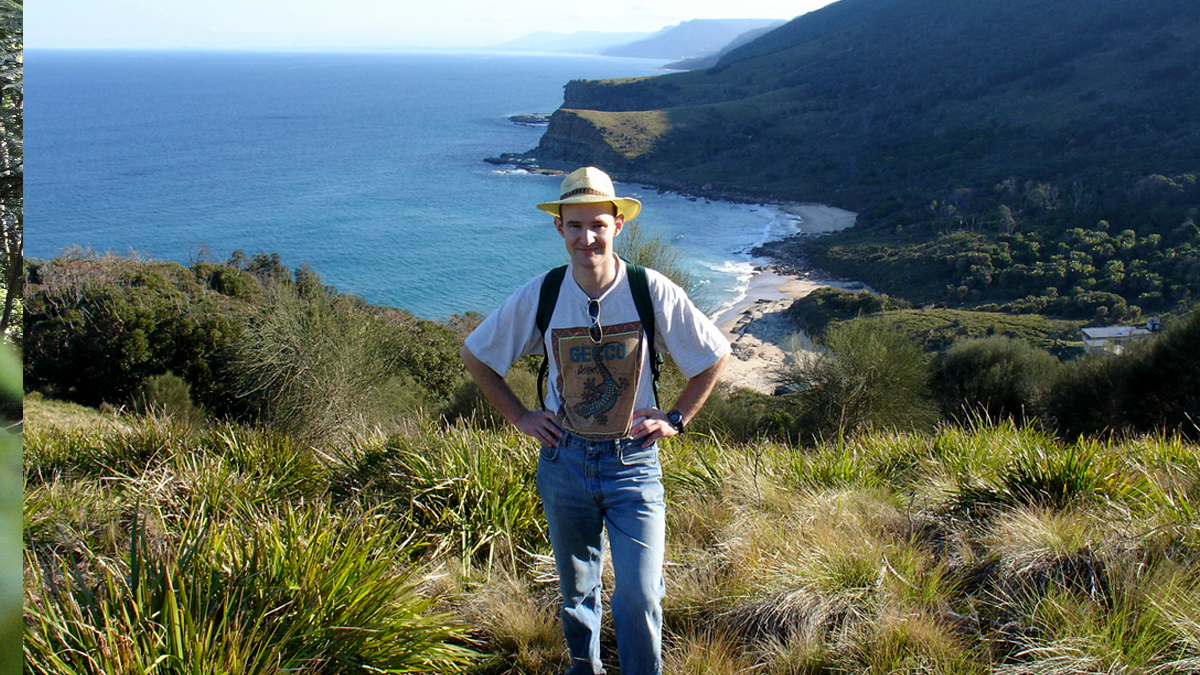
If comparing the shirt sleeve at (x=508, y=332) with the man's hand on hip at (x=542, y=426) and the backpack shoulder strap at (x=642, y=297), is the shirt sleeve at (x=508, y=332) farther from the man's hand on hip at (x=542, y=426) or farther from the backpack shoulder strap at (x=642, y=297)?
the backpack shoulder strap at (x=642, y=297)

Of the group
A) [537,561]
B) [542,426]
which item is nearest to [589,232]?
[542,426]

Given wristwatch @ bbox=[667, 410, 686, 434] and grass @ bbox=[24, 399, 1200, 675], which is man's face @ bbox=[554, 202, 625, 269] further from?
grass @ bbox=[24, 399, 1200, 675]

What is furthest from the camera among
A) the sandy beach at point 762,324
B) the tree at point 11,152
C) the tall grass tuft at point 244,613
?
the sandy beach at point 762,324

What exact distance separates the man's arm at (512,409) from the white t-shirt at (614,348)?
0.07 m

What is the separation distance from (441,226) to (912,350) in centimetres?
4894

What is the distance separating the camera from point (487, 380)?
10.2 ft

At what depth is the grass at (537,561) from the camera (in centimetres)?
289

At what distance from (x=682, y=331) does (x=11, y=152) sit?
2227mm

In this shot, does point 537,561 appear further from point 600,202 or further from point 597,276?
point 600,202

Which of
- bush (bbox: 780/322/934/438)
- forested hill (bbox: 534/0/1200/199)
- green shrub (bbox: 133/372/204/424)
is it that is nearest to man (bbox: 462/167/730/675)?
green shrub (bbox: 133/372/204/424)

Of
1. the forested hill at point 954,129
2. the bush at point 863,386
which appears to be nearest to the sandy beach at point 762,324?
the forested hill at point 954,129

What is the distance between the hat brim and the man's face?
0.09 feet

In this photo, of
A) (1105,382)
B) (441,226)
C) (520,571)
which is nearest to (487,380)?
(520,571)

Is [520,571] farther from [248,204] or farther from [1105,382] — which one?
[248,204]
